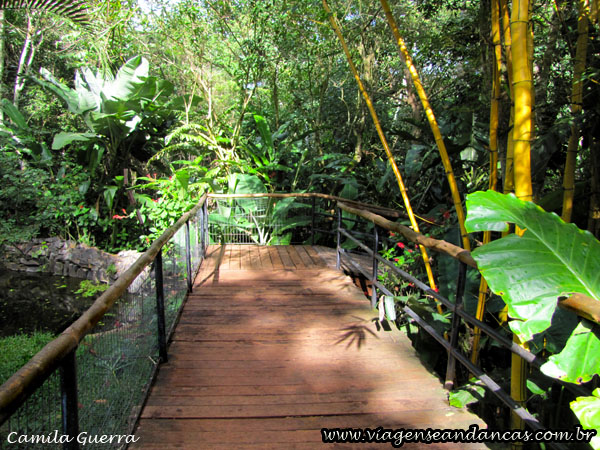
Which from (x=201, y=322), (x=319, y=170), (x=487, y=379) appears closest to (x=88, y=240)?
(x=319, y=170)

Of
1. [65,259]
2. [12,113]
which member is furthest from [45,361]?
[12,113]

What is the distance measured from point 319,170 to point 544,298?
6950 millimetres

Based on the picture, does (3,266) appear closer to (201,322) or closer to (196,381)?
(201,322)

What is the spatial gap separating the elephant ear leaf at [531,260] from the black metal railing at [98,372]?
1345 millimetres

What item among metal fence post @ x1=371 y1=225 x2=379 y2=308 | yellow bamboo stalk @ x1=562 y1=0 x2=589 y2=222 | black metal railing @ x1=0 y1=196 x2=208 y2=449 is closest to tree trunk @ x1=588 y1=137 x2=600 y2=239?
yellow bamboo stalk @ x1=562 y1=0 x2=589 y2=222

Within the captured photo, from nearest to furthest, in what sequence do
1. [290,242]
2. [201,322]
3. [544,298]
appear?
[544,298] → [201,322] → [290,242]

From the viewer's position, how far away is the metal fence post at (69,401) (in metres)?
1.24

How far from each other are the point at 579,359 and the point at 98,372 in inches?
67.9

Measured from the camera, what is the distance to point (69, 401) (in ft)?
4.17

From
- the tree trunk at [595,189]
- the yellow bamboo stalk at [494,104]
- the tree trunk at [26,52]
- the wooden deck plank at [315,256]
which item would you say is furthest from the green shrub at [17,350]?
the tree trunk at [26,52]

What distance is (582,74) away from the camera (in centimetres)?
231

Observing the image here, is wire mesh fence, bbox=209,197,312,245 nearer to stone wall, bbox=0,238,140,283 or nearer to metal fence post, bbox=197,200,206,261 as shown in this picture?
metal fence post, bbox=197,200,206,261

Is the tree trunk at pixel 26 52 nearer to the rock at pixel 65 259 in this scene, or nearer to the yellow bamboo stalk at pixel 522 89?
the rock at pixel 65 259

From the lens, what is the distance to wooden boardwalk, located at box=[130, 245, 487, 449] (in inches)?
79.5
